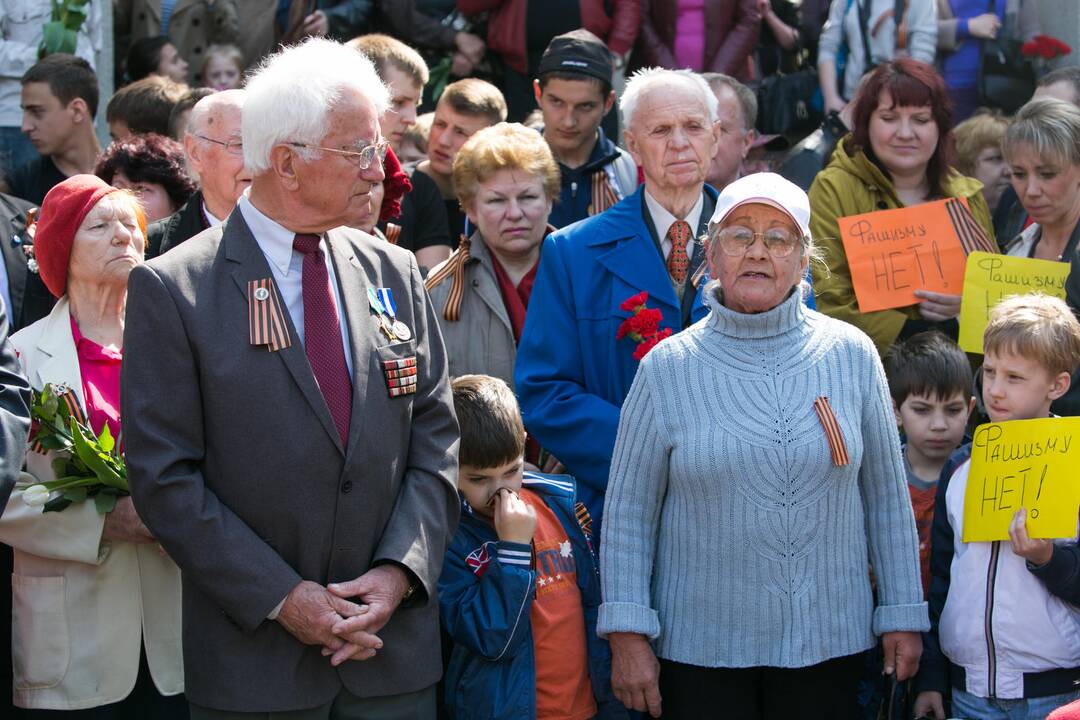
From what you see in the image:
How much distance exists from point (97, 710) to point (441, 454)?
1347 mm

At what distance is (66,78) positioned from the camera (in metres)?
7.38

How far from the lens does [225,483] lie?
134 inches

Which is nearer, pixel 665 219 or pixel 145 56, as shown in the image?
pixel 665 219

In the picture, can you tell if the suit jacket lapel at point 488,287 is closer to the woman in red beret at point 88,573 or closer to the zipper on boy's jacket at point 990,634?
the woman in red beret at point 88,573

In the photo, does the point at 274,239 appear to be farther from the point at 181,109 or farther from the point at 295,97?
the point at 181,109

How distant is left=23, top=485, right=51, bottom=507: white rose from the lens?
3.95 meters

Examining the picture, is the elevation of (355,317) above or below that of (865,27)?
below

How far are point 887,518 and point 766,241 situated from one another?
2.80 feet

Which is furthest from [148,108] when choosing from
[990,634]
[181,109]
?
[990,634]

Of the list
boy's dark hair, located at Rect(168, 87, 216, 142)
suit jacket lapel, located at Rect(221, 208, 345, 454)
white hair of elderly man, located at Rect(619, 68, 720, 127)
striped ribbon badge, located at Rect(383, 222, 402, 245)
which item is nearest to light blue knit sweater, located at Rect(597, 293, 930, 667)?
suit jacket lapel, located at Rect(221, 208, 345, 454)

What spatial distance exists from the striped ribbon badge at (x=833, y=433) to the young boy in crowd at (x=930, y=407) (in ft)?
4.13

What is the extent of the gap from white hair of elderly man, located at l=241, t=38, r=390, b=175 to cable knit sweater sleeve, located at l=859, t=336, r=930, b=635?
1.63m

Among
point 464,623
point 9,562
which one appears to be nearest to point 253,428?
point 464,623

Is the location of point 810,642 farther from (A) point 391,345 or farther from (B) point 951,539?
(A) point 391,345
